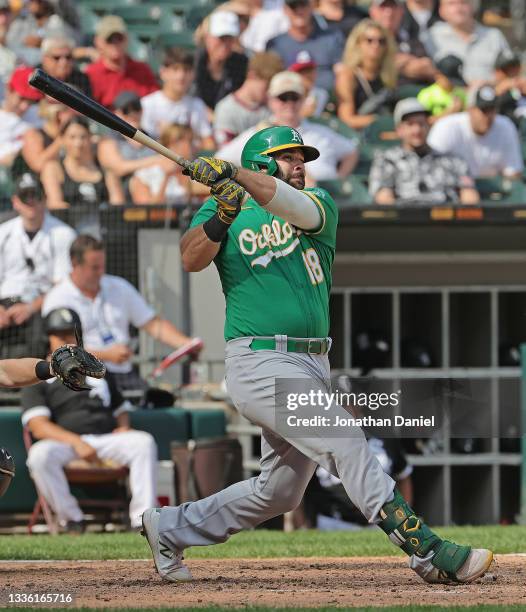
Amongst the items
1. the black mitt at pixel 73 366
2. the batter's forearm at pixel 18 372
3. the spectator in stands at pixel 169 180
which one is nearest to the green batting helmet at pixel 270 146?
the black mitt at pixel 73 366

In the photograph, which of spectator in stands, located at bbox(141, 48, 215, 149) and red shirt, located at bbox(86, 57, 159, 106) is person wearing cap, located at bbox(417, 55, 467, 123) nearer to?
spectator in stands, located at bbox(141, 48, 215, 149)

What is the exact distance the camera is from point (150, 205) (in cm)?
1038

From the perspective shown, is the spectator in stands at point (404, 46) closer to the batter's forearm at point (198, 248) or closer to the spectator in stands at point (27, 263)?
the spectator in stands at point (27, 263)

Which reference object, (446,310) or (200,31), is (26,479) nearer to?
(446,310)

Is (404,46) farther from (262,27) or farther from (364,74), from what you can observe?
(262,27)

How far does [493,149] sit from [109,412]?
15.0 ft

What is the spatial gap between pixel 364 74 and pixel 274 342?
25.5 feet

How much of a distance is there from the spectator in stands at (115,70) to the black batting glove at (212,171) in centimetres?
716

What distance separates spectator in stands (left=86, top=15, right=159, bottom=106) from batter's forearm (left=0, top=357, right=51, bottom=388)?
6937mm

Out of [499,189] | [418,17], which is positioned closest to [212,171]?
[499,189]

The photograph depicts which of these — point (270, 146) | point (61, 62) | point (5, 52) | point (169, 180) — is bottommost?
point (270, 146)

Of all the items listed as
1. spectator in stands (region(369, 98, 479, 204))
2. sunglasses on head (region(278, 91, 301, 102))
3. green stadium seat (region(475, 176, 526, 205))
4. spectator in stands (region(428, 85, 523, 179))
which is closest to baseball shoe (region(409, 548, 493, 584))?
spectator in stands (region(369, 98, 479, 204))

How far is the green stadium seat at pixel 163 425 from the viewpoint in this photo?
9586 millimetres

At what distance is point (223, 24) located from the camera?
12.2m
